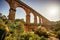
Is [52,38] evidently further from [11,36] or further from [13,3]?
[13,3]

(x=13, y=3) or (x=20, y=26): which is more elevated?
(x=13, y=3)

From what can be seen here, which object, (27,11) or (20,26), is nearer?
(20,26)

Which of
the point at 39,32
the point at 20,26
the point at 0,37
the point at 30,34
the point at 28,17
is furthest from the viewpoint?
the point at 28,17

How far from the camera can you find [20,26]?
13.7 metres

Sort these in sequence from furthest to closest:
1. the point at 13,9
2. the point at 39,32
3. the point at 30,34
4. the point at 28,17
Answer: the point at 28,17 < the point at 13,9 < the point at 39,32 < the point at 30,34

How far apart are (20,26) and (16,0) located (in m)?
6.49

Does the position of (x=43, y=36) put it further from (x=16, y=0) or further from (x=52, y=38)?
(x=16, y=0)

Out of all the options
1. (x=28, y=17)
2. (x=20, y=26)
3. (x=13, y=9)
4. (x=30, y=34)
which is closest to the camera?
(x=30, y=34)

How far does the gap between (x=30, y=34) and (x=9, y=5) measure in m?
8.08

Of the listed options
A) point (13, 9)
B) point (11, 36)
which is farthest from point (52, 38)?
point (13, 9)

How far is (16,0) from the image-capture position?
731 inches

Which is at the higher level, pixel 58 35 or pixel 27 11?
pixel 27 11

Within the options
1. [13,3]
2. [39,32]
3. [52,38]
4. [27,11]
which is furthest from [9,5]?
[52,38]

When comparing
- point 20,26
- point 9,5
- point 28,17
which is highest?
point 9,5
